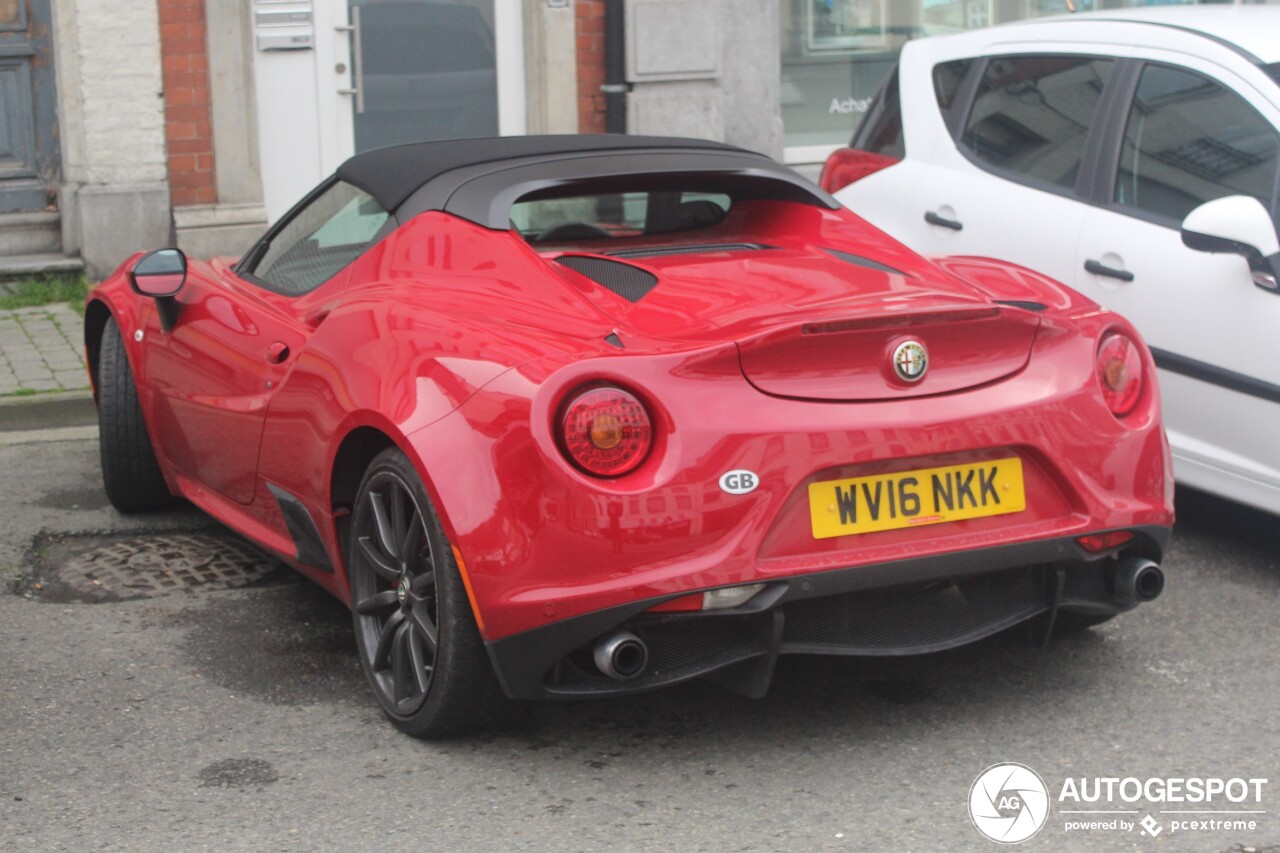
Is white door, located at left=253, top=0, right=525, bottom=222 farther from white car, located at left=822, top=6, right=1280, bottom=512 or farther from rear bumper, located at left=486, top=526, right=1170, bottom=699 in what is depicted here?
rear bumper, located at left=486, top=526, right=1170, bottom=699

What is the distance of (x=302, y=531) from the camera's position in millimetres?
4262

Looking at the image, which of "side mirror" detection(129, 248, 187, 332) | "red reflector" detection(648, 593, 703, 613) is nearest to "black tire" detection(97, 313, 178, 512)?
"side mirror" detection(129, 248, 187, 332)

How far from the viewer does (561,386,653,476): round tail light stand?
332cm

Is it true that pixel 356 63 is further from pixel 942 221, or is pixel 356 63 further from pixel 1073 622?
pixel 1073 622

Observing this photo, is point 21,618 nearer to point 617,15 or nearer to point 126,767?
point 126,767

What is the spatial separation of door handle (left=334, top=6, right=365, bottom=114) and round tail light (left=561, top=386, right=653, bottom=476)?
7577 mm

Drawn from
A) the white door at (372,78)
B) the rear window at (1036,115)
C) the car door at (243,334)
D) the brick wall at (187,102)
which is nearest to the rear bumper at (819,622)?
the car door at (243,334)

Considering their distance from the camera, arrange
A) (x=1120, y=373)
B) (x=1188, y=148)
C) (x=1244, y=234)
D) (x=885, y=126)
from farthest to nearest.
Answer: (x=885, y=126) < (x=1188, y=148) < (x=1244, y=234) < (x=1120, y=373)

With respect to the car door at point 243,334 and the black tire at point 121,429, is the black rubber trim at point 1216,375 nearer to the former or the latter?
the car door at point 243,334

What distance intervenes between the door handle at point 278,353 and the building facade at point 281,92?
5690 millimetres

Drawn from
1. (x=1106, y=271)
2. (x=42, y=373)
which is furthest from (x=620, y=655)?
(x=42, y=373)

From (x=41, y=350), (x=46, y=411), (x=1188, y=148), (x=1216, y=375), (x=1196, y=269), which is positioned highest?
(x=1188, y=148)

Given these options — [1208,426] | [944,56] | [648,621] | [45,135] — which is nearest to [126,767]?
[648,621]

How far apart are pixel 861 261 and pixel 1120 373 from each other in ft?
2.18
